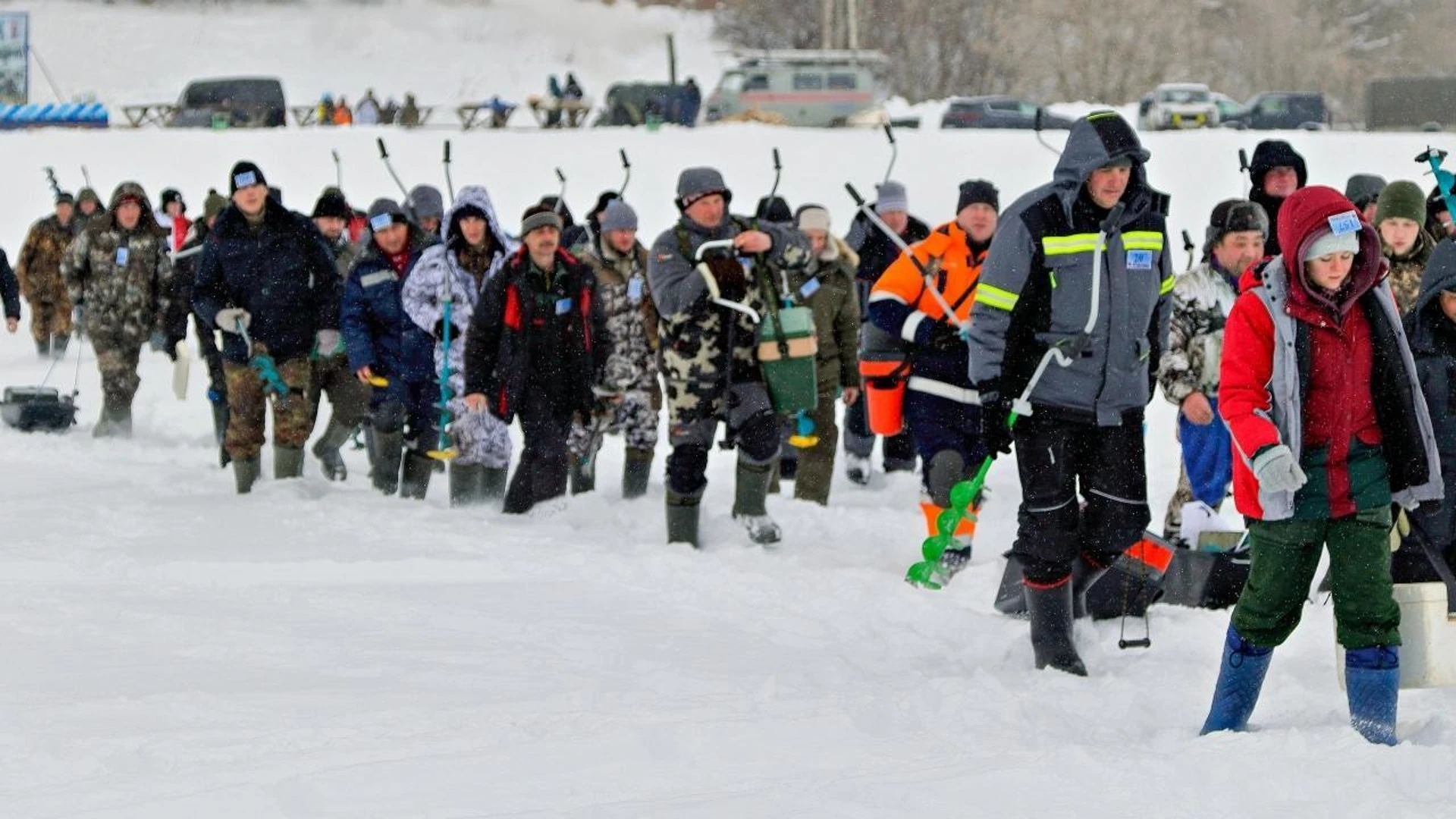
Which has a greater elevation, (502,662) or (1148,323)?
(1148,323)

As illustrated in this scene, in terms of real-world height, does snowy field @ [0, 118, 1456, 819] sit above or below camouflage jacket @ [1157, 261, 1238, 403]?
below

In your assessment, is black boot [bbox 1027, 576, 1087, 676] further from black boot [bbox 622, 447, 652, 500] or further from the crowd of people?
black boot [bbox 622, 447, 652, 500]

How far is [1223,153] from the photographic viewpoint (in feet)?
96.8

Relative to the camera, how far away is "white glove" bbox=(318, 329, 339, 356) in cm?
1065

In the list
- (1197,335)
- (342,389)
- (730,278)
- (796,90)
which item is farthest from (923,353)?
(796,90)

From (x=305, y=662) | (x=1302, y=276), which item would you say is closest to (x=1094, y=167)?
(x=1302, y=276)

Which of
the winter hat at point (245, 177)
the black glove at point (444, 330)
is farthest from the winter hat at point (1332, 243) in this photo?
the winter hat at point (245, 177)

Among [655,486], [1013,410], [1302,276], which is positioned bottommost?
[655,486]

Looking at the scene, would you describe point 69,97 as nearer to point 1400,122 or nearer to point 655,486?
point 1400,122

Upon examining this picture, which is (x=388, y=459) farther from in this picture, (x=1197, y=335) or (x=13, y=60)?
(x=13, y=60)

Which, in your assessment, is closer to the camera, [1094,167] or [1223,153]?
[1094,167]

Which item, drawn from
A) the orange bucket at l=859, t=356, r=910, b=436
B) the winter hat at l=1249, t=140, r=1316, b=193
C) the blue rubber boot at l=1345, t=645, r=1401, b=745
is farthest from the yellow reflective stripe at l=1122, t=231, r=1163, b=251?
→ the winter hat at l=1249, t=140, r=1316, b=193

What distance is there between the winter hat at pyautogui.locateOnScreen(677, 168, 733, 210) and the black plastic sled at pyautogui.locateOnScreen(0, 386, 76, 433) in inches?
280

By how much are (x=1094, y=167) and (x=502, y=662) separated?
2.41 meters
